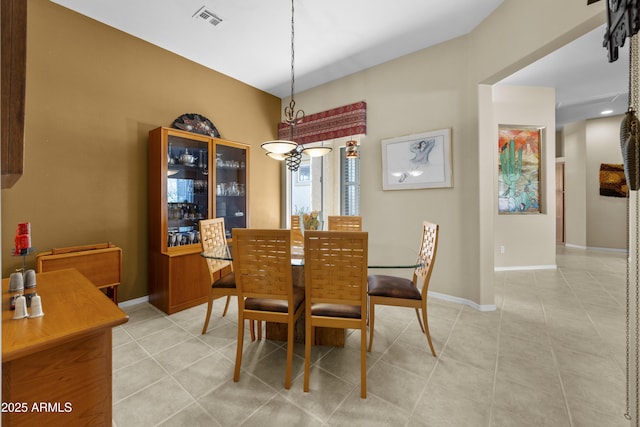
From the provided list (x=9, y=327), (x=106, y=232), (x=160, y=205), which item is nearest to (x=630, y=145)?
(x=9, y=327)

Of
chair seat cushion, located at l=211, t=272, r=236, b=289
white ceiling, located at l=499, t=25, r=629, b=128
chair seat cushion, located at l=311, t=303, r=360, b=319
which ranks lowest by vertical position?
chair seat cushion, located at l=311, t=303, r=360, b=319

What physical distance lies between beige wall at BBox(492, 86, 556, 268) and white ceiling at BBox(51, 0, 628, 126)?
0.37 meters

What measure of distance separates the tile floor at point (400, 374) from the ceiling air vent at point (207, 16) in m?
3.00

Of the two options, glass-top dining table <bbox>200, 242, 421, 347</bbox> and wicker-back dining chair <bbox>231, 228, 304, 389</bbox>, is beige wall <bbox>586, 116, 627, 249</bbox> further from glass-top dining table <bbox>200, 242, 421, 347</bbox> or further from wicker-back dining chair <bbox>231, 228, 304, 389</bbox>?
wicker-back dining chair <bbox>231, 228, 304, 389</bbox>

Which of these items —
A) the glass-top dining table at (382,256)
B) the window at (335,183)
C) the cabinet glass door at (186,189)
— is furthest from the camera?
the window at (335,183)

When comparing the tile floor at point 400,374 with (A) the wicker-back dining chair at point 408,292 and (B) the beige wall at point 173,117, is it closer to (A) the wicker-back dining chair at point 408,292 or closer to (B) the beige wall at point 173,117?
(A) the wicker-back dining chair at point 408,292

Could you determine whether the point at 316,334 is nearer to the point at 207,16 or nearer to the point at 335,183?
the point at 335,183

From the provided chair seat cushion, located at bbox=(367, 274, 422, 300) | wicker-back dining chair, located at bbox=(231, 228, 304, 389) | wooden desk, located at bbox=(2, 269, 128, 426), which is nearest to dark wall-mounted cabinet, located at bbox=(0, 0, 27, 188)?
wooden desk, located at bbox=(2, 269, 128, 426)

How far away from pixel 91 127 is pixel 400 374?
358 cm

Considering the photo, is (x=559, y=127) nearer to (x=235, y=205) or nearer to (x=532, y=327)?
(x=532, y=327)

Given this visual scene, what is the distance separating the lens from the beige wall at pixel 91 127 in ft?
7.91

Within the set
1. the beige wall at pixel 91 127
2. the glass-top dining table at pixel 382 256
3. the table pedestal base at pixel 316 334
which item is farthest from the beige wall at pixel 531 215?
the beige wall at pixel 91 127

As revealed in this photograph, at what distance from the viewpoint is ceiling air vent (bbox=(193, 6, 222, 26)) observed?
259 centimetres

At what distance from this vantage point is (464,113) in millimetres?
2973
